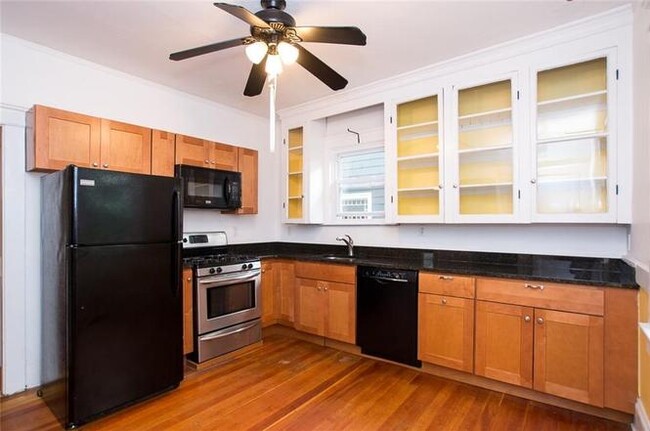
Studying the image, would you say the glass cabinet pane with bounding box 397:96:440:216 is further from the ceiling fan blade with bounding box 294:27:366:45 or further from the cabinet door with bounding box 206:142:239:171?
the cabinet door with bounding box 206:142:239:171

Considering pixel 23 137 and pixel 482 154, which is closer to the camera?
pixel 23 137

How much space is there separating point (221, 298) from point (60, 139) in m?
1.77

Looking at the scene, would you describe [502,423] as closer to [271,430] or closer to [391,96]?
[271,430]

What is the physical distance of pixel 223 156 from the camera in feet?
11.9

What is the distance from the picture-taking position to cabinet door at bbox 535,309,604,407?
2.11 metres

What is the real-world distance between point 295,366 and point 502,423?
1.61 metres

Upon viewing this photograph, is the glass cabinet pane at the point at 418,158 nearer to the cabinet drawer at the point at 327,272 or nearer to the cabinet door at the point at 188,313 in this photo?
the cabinet drawer at the point at 327,272

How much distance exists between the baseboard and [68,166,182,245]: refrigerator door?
3058 mm

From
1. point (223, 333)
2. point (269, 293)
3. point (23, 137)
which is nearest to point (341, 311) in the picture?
point (269, 293)

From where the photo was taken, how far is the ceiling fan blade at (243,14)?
155 cm

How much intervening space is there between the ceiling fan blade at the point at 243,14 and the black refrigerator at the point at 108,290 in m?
1.35

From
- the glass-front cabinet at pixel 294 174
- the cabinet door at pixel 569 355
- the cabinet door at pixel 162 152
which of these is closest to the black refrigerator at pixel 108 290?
the cabinet door at pixel 162 152

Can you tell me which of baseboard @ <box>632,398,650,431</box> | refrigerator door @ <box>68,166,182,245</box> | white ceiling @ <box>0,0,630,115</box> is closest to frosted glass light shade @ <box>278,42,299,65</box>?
white ceiling @ <box>0,0,630,115</box>

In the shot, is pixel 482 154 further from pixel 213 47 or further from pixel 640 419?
pixel 213 47
